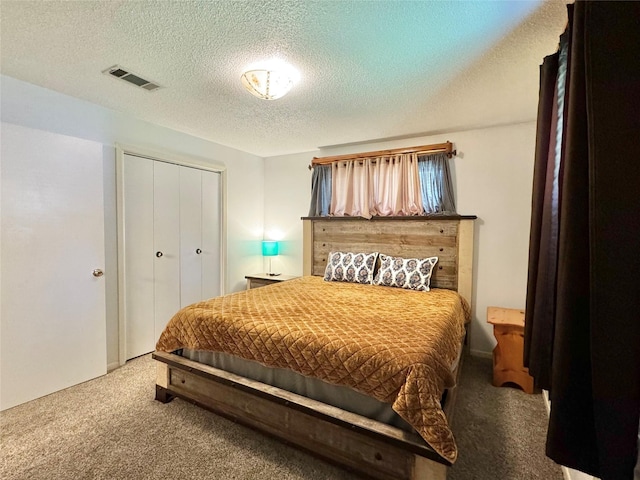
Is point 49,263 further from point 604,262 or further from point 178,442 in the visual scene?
point 604,262

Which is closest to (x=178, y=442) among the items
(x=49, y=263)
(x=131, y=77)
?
(x=49, y=263)

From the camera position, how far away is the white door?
2.18 metres

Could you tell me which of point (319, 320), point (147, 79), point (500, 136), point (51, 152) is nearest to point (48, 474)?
point (319, 320)

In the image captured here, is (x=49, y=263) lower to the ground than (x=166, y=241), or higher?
lower

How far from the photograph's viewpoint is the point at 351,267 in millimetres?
3457

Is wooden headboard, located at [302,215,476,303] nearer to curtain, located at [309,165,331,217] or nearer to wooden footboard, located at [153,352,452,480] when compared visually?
curtain, located at [309,165,331,217]

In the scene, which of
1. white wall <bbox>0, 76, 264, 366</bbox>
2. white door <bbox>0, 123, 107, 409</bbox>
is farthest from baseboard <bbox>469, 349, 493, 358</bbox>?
white door <bbox>0, 123, 107, 409</bbox>

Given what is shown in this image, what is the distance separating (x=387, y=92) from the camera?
2.34m

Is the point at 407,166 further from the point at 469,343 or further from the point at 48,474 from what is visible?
the point at 48,474

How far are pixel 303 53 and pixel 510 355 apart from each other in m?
2.81

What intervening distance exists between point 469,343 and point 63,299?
3.87 meters

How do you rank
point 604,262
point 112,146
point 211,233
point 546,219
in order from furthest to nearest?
point 211,233, point 112,146, point 546,219, point 604,262

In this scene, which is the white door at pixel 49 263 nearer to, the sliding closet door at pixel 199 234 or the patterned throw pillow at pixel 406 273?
Result: the sliding closet door at pixel 199 234

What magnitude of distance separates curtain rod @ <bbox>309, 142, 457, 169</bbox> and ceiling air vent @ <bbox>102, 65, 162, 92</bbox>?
82.5 inches
